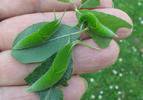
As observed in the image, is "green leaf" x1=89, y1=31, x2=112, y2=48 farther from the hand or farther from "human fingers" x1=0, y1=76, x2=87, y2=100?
"human fingers" x1=0, y1=76, x2=87, y2=100

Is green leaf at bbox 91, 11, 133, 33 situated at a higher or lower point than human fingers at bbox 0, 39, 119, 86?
higher

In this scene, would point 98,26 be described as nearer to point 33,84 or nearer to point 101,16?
point 101,16

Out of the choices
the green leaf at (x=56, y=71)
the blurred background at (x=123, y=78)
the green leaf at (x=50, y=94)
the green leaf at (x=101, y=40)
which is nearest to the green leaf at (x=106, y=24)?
the green leaf at (x=101, y=40)

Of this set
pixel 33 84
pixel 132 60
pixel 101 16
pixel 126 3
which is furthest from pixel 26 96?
pixel 126 3

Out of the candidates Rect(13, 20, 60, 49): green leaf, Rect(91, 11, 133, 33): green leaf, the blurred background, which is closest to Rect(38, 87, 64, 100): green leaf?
Rect(13, 20, 60, 49): green leaf

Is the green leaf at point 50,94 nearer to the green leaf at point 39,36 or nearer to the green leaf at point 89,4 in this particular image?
the green leaf at point 39,36

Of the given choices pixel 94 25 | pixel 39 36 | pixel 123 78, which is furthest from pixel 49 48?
pixel 123 78
